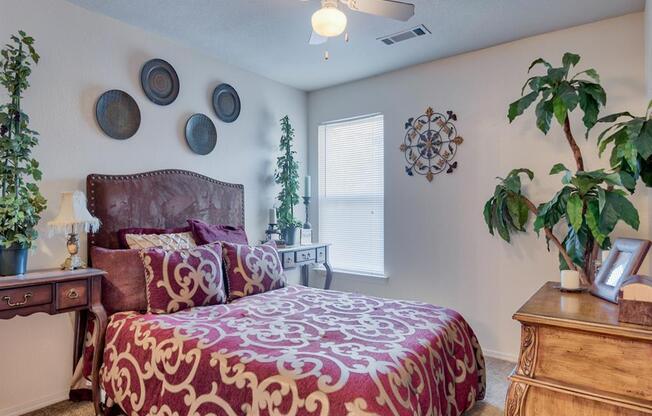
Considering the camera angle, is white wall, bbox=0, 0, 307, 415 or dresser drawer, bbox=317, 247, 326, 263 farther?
dresser drawer, bbox=317, 247, 326, 263

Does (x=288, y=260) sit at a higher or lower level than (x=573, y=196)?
lower

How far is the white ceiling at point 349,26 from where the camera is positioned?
2.68 m

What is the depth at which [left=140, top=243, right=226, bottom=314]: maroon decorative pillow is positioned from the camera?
2.41 metres

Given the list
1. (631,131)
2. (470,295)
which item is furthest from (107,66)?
(470,295)

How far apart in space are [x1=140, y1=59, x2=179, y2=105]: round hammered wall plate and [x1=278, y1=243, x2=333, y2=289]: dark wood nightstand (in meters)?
1.62

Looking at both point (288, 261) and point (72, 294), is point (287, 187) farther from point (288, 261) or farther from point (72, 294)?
point (72, 294)

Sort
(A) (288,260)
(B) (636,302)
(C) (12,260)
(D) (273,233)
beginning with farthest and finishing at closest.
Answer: (D) (273,233) → (A) (288,260) → (C) (12,260) → (B) (636,302)

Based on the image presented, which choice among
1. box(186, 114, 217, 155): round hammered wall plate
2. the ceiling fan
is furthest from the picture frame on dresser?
box(186, 114, 217, 155): round hammered wall plate

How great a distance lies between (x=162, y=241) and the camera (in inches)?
112

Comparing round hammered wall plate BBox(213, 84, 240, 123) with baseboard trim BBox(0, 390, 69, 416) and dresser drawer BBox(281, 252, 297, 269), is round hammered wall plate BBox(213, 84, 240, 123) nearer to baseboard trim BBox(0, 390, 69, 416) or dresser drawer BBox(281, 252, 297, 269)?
dresser drawer BBox(281, 252, 297, 269)

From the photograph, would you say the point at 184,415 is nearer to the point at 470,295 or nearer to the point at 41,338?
the point at 41,338

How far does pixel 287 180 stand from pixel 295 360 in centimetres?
260

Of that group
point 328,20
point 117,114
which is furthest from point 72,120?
point 328,20

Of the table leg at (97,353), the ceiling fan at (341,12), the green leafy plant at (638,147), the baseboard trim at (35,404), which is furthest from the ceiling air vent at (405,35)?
the baseboard trim at (35,404)
